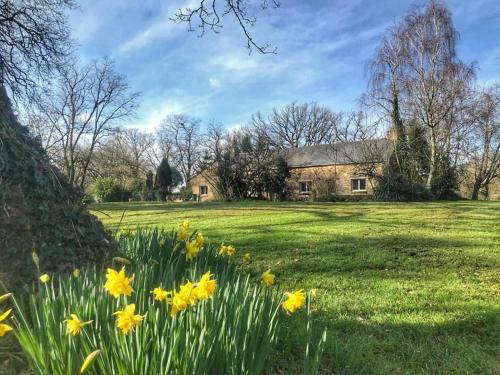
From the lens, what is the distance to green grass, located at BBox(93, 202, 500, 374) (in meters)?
2.90

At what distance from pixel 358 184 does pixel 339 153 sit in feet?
9.82

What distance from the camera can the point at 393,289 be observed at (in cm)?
472

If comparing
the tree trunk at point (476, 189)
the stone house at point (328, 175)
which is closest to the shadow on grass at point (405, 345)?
the stone house at point (328, 175)

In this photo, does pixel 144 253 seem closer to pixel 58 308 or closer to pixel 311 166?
pixel 58 308

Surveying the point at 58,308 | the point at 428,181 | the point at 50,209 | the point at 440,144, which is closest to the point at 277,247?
the point at 50,209

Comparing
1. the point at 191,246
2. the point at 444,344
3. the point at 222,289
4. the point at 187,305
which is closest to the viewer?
the point at 187,305

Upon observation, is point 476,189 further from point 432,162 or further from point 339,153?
point 339,153

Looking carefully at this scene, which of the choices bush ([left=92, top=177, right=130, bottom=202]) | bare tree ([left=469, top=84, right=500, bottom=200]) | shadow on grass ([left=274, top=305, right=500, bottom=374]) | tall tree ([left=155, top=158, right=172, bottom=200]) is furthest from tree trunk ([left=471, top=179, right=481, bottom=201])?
shadow on grass ([left=274, top=305, right=500, bottom=374])

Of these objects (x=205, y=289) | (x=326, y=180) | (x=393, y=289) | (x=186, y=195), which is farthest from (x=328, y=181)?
(x=205, y=289)

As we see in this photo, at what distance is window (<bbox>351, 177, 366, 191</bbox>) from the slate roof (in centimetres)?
164

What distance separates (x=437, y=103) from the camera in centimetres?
2536

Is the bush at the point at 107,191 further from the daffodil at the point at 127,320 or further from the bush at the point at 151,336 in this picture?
the daffodil at the point at 127,320

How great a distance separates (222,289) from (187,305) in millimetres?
537

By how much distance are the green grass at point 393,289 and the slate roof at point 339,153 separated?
17.9 m
